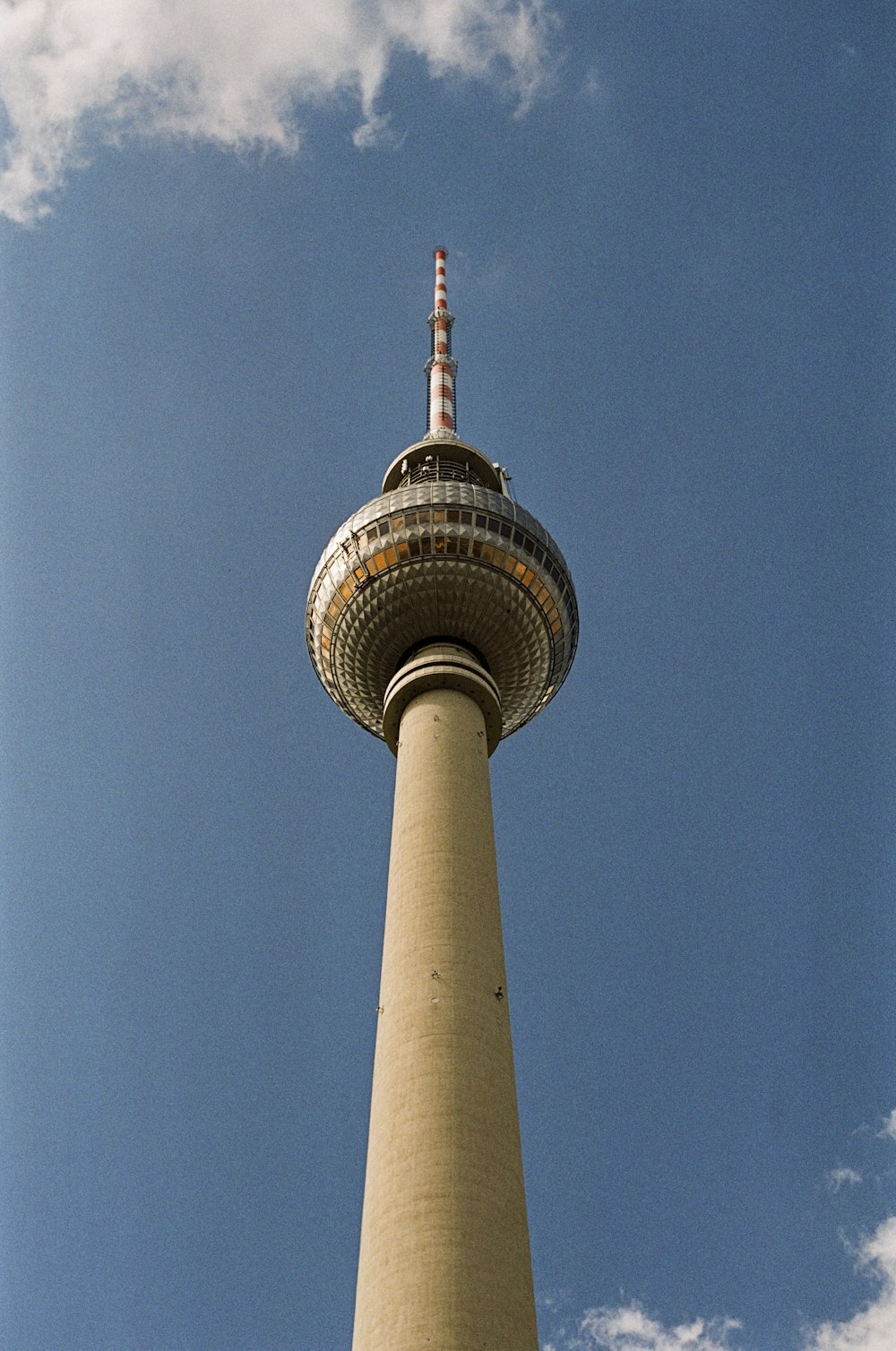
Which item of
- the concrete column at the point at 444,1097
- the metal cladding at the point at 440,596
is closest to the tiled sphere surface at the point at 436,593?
the metal cladding at the point at 440,596

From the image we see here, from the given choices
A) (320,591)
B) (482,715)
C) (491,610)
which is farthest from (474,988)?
(320,591)

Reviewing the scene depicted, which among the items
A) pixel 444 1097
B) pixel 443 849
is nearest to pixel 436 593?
pixel 443 849

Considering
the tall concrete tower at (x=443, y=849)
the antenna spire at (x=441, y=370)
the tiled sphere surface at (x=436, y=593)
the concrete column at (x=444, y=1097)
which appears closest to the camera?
the concrete column at (x=444, y=1097)

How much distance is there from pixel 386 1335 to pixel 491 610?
29.0 meters

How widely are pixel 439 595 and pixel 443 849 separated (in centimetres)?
1392

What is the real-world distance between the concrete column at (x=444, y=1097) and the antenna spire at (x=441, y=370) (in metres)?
27.0

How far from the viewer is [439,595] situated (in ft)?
158

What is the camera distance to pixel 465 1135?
98.7ft

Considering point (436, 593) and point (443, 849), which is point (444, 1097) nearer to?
point (443, 849)

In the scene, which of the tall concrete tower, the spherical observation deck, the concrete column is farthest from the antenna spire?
the concrete column

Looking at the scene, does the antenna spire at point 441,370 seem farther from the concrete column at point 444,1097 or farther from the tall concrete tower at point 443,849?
the concrete column at point 444,1097

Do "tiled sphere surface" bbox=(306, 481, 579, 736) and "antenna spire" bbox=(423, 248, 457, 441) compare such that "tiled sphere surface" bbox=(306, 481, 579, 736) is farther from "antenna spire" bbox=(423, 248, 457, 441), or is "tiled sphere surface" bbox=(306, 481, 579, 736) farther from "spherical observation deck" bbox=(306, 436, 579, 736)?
"antenna spire" bbox=(423, 248, 457, 441)

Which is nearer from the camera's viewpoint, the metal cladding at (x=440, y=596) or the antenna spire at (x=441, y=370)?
the metal cladding at (x=440, y=596)

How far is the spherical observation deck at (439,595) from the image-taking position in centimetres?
4856
